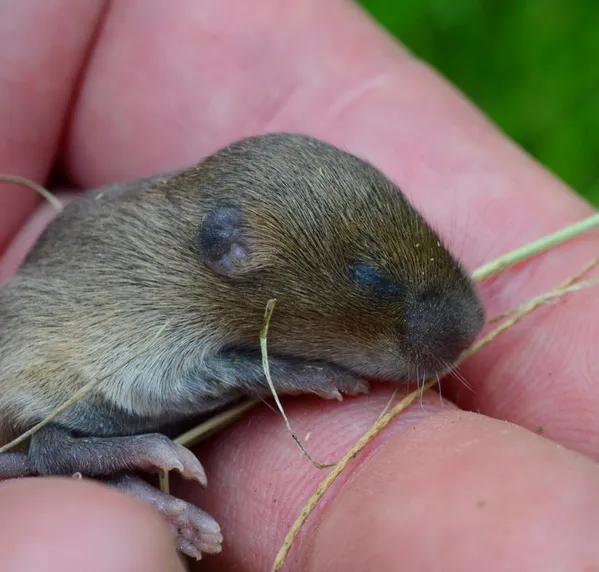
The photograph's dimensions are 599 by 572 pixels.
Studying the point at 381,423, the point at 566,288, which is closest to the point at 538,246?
the point at 566,288

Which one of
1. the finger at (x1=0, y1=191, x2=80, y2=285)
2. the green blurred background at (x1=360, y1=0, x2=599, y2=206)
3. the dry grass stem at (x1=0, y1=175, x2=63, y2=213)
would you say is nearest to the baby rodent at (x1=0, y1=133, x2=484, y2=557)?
the dry grass stem at (x1=0, y1=175, x2=63, y2=213)

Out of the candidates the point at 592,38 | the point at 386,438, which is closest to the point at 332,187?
the point at 386,438

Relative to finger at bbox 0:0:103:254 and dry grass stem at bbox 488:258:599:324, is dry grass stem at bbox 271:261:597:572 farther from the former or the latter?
finger at bbox 0:0:103:254

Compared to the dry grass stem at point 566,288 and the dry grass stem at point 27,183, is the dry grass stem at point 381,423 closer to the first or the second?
the dry grass stem at point 566,288

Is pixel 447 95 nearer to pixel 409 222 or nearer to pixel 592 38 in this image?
pixel 409 222

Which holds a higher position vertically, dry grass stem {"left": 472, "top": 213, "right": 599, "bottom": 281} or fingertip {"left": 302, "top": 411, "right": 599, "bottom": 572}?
dry grass stem {"left": 472, "top": 213, "right": 599, "bottom": 281}

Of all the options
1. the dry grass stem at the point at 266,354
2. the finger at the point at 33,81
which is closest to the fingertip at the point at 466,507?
the dry grass stem at the point at 266,354
